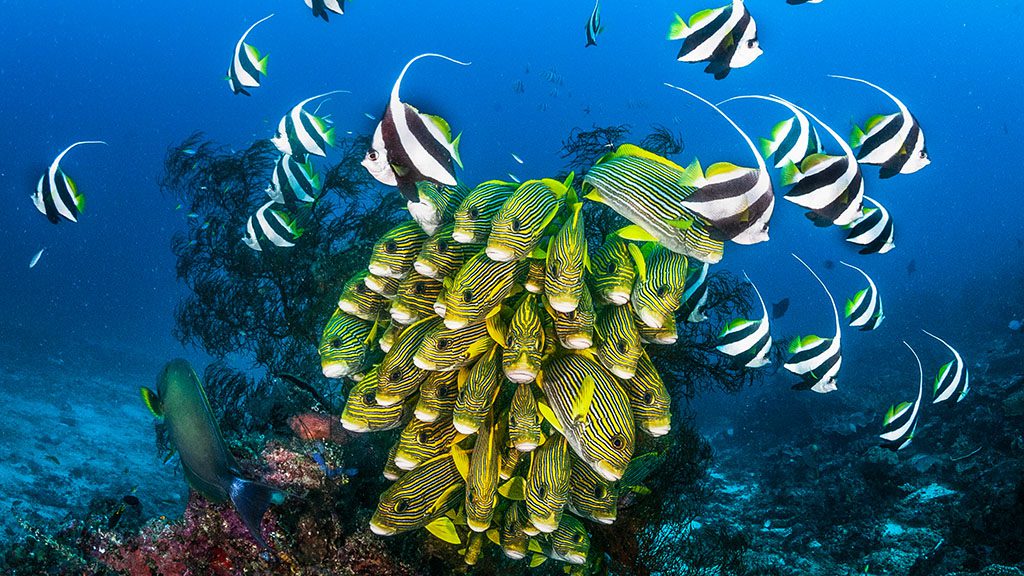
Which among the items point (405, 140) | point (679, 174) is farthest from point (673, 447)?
point (405, 140)

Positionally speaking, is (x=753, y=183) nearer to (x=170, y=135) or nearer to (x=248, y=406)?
(x=248, y=406)

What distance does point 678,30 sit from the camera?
4676 millimetres

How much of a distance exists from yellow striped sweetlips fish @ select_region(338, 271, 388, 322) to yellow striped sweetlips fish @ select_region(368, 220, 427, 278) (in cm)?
22

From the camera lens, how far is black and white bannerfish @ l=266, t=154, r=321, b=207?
17.4 ft

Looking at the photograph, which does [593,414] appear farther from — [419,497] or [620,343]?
[419,497]

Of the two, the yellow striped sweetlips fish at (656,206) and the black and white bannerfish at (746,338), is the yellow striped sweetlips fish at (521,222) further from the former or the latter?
the black and white bannerfish at (746,338)

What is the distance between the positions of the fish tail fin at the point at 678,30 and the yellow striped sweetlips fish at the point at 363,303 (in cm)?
324

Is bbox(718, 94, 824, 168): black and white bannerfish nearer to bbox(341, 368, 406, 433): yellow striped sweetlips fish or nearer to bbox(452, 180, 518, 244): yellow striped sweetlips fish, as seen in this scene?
bbox(452, 180, 518, 244): yellow striped sweetlips fish

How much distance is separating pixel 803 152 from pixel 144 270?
279ft

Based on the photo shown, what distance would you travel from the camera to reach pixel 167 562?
3395mm

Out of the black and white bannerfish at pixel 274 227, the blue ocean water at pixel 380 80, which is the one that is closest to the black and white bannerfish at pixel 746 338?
the black and white bannerfish at pixel 274 227

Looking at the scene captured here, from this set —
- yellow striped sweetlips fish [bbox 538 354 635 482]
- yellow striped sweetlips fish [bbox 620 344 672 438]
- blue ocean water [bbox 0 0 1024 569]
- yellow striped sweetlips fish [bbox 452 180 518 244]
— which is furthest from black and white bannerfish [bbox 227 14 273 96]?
blue ocean water [bbox 0 0 1024 569]

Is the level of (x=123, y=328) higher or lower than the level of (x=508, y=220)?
lower

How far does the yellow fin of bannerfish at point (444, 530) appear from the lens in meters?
3.02
